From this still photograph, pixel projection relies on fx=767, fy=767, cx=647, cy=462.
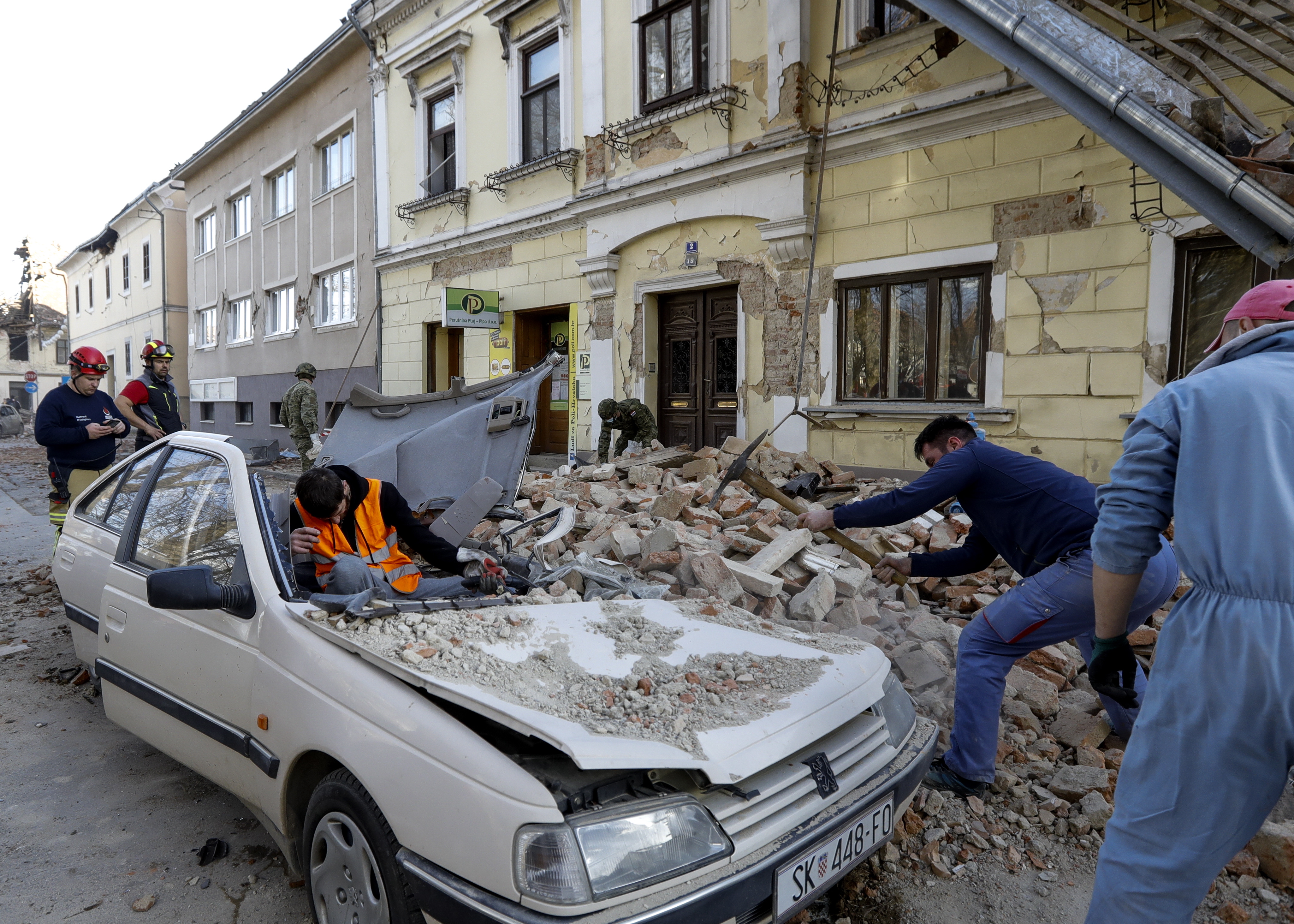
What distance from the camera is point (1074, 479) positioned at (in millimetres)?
2973

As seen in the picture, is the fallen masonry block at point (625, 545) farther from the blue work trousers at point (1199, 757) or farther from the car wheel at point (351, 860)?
the blue work trousers at point (1199, 757)

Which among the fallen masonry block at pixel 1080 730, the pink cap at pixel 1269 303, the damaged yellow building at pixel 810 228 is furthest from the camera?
the damaged yellow building at pixel 810 228

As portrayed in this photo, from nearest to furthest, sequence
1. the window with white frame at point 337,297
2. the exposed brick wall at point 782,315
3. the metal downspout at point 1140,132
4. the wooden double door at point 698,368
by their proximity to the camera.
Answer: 1. the metal downspout at point 1140,132
2. the exposed brick wall at point 782,315
3. the wooden double door at point 698,368
4. the window with white frame at point 337,297

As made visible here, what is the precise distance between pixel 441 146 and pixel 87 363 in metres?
8.87

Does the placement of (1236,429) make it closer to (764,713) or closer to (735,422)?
(764,713)

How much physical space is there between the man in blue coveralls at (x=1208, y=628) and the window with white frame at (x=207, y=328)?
25179 mm

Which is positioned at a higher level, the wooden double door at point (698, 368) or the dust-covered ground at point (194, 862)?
the wooden double door at point (698, 368)

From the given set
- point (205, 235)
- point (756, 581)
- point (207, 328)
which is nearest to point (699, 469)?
point (756, 581)

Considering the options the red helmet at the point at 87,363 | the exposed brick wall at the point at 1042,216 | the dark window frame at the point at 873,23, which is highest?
the dark window frame at the point at 873,23

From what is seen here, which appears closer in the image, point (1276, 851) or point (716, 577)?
point (1276, 851)

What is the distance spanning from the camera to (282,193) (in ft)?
61.8

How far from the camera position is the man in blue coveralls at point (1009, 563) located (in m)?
2.72

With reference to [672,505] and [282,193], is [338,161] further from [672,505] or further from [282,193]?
[672,505]

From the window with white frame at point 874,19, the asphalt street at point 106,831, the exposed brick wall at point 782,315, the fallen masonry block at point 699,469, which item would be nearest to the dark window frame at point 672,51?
the window with white frame at point 874,19
